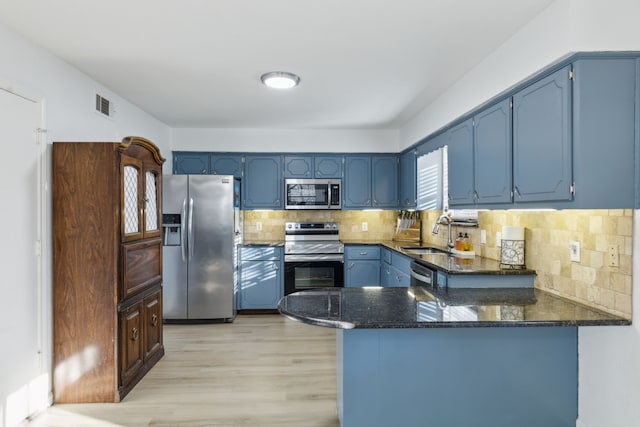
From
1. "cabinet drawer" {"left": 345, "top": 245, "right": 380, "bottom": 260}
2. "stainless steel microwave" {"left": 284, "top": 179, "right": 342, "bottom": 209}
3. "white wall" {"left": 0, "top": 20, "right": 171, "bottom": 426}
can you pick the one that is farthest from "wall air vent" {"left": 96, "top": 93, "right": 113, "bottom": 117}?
"cabinet drawer" {"left": 345, "top": 245, "right": 380, "bottom": 260}

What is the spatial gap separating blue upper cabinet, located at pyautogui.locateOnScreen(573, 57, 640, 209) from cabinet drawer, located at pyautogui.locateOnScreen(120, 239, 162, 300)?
9.41 feet

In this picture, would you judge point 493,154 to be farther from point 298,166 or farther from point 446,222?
point 298,166

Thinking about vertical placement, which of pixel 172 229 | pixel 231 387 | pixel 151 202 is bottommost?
pixel 231 387

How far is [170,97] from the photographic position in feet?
12.1

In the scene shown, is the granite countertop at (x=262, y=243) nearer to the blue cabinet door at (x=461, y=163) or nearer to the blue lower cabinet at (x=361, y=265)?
the blue lower cabinet at (x=361, y=265)

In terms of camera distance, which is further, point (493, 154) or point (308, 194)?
point (308, 194)

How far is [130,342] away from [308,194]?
289 cm

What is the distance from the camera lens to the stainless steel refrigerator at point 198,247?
174 inches

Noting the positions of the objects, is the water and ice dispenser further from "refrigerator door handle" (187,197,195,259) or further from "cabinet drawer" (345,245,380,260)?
"cabinet drawer" (345,245,380,260)

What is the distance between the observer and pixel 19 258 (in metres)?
2.37

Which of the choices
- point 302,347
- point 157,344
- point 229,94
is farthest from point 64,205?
point 302,347

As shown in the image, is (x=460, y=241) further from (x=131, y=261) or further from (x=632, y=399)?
(x=131, y=261)

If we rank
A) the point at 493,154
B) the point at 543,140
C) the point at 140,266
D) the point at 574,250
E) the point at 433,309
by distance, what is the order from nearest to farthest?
the point at 433,309 → the point at 543,140 → the point at 574,250 → the point at 493,154 → the point at 140,266

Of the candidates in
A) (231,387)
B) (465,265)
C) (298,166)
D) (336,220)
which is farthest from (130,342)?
(336,220)
